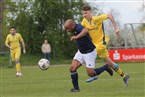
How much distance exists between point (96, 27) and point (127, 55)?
80.8 feet

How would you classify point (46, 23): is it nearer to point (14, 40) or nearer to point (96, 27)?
point (14, 40)

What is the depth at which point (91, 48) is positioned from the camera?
12.0m

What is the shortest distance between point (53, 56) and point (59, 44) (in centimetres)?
140

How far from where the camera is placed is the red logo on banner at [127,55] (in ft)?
122

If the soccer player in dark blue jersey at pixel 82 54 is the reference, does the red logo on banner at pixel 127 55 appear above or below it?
below

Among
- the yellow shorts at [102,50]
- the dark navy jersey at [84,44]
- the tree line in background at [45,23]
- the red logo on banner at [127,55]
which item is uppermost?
the dark navy jersey at [84,44]

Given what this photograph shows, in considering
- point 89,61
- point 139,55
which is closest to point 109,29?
point 139,55

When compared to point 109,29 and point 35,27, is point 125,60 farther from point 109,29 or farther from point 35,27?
point 109,29

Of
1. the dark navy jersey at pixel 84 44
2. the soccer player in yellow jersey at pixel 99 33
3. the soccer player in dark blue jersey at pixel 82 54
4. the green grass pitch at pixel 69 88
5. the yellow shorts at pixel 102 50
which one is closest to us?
the green grass pitch at pixel 69 88

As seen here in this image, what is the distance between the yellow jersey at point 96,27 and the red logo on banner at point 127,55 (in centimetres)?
2372

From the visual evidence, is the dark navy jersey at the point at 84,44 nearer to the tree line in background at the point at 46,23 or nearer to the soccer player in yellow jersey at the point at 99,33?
the soccer player in yellow jersey at the point at 99,33

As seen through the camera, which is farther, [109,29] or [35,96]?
[109,29]

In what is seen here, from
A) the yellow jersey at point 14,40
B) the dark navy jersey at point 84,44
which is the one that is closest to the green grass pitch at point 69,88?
the dark navy jersey at point 84,44

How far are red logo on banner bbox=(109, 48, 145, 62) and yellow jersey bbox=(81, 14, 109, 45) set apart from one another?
77.8ft
